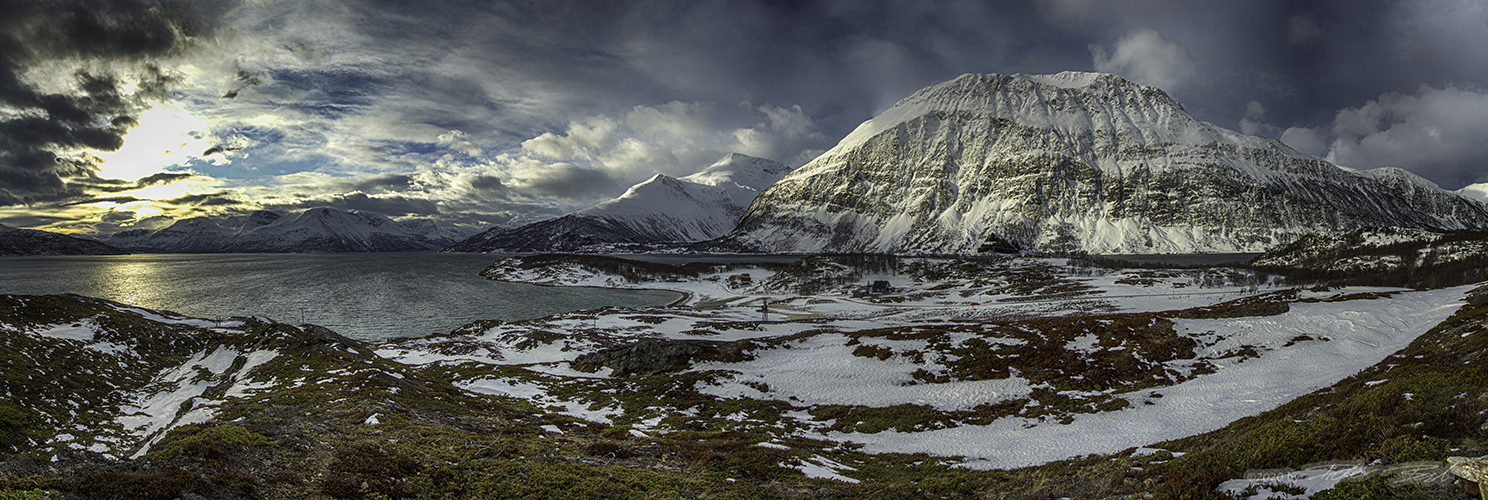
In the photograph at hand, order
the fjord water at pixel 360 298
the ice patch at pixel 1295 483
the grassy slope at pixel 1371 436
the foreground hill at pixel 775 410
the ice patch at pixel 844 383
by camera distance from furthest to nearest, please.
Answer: the fjord water at pixel 360 298 < the ice patch at pixel 844 383 < the foreground hill at pixel 775 410 < the grassy slope at pixel 1371 436 < the ice patch at pixel 1295 483

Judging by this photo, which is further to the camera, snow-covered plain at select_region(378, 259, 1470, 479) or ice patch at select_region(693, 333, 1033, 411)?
ice patch at select_region(693, 333, 1033, 411)

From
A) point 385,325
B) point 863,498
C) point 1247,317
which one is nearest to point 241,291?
point 385,325

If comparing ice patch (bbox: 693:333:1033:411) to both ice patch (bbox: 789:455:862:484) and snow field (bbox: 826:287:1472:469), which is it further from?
ice patch (bbox: 789:455:862:484)

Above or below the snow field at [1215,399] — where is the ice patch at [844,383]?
below

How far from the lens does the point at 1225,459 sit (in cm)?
1287

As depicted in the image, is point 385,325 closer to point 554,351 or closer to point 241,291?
point 554,351

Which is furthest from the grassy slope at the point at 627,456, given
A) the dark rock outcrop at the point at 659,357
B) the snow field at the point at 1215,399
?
the dark rock outcrop at the point at 659,357

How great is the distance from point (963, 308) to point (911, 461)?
77814 millimetres

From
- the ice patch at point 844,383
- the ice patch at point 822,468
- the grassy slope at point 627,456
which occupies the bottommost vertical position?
the ice patch at point 844,383

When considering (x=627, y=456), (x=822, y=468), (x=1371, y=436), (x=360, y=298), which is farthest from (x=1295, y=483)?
(x=360, y=298)

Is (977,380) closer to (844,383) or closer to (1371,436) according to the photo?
(844,383)

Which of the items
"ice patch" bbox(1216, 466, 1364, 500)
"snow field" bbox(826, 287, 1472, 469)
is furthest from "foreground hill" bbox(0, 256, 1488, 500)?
"snow field" bbox(826, 287, 1472, 469)

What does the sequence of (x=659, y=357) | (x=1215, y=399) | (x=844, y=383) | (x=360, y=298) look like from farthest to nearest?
(x=360, y=298), (x=659, y=357), (x=844, y=383), (x=1215, y=399)

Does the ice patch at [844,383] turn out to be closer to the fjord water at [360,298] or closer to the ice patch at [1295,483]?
the ice patch at [1295,483]
